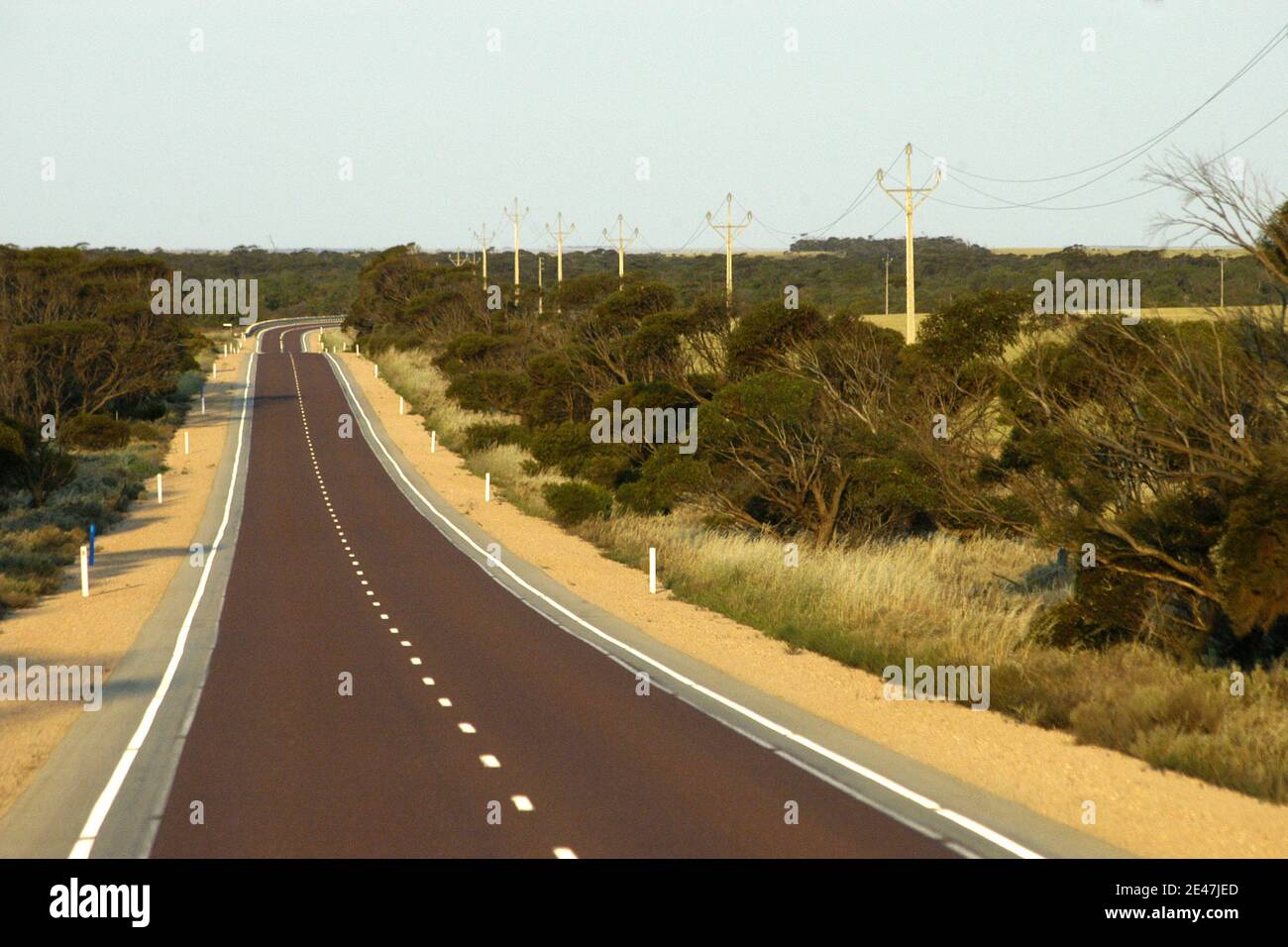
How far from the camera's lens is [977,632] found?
18.8 m

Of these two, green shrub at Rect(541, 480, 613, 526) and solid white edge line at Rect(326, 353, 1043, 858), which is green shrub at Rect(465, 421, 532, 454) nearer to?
green shrub at Rect(541, 480, 613, 526)

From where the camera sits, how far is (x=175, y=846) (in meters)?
10.0

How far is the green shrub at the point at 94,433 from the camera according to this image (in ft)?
175

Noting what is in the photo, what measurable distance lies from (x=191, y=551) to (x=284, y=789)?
2198 centimetres

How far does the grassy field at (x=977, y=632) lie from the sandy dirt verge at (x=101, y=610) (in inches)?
386

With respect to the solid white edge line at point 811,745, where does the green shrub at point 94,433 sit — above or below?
above

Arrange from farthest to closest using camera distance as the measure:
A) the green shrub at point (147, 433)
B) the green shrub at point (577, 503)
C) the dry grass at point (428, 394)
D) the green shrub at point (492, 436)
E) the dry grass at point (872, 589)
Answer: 1. the dry grass at point (428, 394)
2. the green shrub at point (147, 433)
3. the green shrub at point (492, 436)
4. the green shrub at point (577, 503)
5. the dry grass at point (872, 589)

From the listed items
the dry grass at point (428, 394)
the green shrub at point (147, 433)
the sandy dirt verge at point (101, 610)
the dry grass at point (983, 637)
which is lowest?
the sandy dirt verge at point (101, 610)

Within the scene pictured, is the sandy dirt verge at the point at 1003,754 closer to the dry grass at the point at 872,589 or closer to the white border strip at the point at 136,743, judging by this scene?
the dry grass at the point at 872,589

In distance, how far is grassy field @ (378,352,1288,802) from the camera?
508 inches

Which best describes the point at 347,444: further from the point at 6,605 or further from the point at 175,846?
the point at 175,846

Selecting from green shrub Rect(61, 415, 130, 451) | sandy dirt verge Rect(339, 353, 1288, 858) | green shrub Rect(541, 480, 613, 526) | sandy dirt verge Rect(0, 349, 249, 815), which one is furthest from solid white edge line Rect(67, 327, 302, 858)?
green shrub Rect(61, 415, 130, 451)

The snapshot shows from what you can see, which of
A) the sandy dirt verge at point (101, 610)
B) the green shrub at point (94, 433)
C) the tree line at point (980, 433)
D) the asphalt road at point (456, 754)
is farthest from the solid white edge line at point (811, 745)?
the green shrub at point (94, 433)
